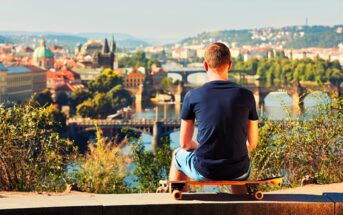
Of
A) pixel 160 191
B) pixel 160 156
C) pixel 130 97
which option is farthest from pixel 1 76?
pixel 160 191

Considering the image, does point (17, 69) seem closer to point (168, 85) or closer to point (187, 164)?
point (168, 85)

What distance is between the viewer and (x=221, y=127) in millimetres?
2064

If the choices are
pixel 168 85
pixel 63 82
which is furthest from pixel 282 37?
pixel 63 82

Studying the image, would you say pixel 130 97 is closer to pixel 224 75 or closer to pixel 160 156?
pixel 160 156

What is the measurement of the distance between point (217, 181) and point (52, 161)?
6.72 feet

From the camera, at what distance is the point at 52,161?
4.00 m

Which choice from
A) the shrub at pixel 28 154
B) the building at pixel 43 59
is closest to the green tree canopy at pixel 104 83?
the building at pixel 43 59

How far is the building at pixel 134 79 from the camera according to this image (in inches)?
1751

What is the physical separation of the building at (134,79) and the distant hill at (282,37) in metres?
52.1

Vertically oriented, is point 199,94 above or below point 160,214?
above

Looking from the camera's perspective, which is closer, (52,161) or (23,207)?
(23,207)

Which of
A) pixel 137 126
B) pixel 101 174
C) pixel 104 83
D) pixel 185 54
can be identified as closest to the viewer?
pixel 101 174

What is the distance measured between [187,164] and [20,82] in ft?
123

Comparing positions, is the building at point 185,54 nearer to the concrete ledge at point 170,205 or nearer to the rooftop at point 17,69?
the rooftop at point 17,69
